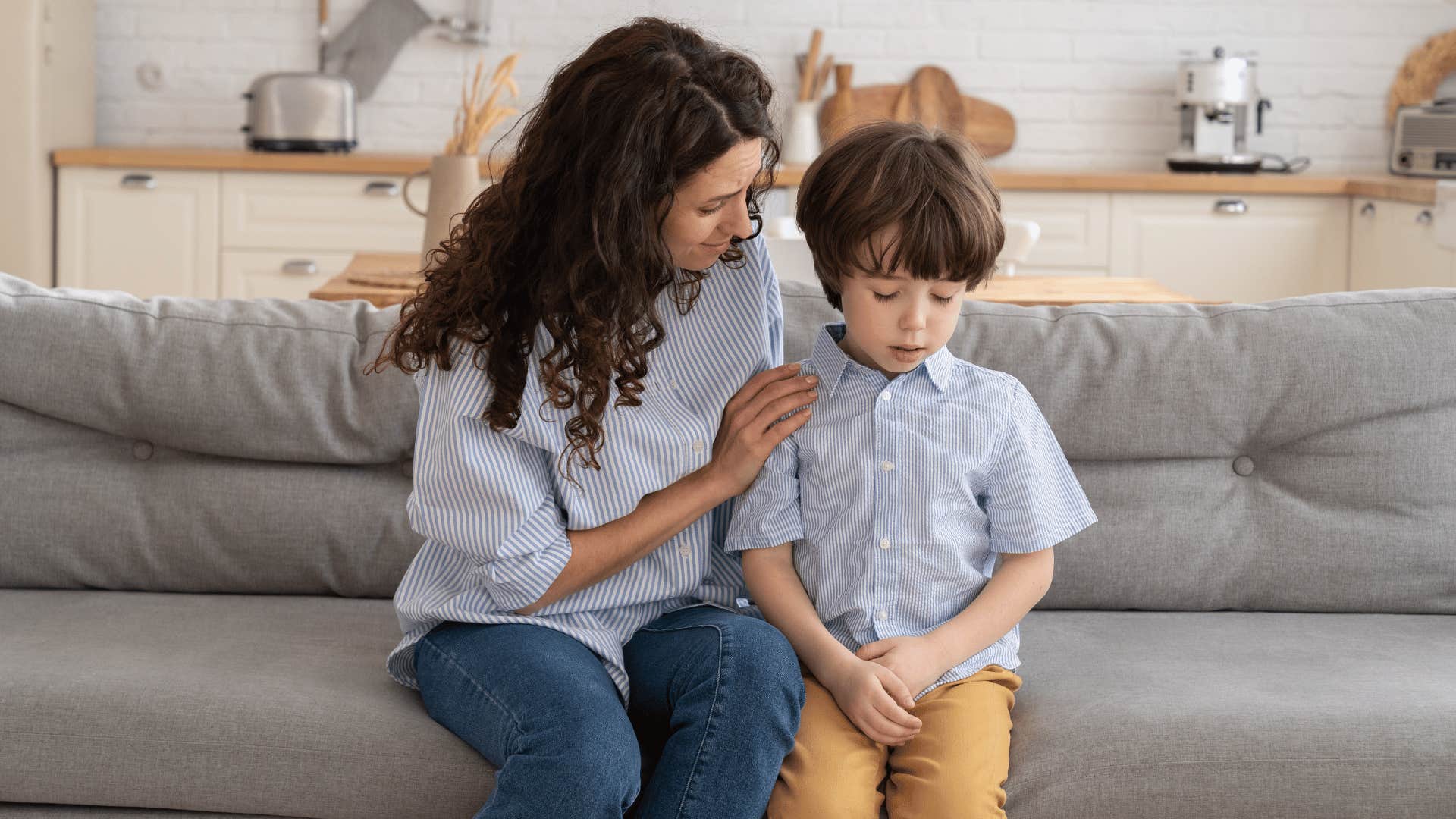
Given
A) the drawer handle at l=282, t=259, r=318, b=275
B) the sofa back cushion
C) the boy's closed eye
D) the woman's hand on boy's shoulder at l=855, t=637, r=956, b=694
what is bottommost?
the woman's hand on boy's shoulder at l=855, t=637, r=956, b=694

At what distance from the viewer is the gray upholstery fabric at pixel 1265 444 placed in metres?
1.79

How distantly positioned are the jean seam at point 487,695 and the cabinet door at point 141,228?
3.04m

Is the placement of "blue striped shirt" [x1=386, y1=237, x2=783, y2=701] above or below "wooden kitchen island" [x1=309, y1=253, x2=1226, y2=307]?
below

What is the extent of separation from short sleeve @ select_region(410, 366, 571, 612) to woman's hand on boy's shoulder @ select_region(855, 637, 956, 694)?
1.08 ft

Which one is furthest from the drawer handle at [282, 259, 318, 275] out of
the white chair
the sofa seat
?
the sofa seat

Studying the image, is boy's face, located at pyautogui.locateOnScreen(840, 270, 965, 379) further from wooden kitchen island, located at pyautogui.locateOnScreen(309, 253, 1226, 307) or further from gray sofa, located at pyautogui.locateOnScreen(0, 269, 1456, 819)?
wooden kitchen island, located at pyautogui.locateOnScreen(309, 253, 1226, 307)

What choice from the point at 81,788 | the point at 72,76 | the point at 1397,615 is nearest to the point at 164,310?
the point at 81,788

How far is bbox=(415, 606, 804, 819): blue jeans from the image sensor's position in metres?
1.28

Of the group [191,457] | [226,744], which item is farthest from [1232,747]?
[191,457]

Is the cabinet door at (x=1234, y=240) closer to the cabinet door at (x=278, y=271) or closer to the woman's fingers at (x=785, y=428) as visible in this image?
the cabinet door at (x=278, y=271)

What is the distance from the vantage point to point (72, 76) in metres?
4.31

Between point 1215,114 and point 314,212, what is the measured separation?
2766 millimetres

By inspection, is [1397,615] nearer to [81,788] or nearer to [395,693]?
[395,693]

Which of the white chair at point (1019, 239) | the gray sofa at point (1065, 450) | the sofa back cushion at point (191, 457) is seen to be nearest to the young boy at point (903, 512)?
the gray sofa at point (1065, 450)
